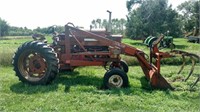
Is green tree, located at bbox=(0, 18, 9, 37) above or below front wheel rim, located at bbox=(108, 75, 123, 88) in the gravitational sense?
above

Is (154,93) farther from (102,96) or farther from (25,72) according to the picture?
(25,72)

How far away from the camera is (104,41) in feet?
24.0

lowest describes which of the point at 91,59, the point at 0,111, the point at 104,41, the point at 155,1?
the point at 0,111

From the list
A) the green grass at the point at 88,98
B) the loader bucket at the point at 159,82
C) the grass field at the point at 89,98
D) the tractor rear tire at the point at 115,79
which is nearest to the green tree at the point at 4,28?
the grass field at the point at 89,98

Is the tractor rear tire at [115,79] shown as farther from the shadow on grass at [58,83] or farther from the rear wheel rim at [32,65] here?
the rear wheel rim at [32,65]

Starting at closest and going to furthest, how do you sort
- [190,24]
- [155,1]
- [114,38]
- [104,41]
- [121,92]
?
1. [121,92]
2. [104,41]
3. [114,38]
4. [155,1]
5. [190,24]

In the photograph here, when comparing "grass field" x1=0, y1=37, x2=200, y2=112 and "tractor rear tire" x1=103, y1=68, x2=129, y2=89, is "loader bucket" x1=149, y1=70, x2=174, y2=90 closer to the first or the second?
"grass field" x1=0, y1=37, x2=200, y2=112

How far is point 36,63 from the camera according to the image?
7.33m

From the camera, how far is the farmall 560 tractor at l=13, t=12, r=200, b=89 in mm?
6780

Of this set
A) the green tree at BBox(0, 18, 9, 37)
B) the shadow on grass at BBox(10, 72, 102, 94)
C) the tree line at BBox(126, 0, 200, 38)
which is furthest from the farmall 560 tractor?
the green tree at BBox(0, 18, 9, 37)

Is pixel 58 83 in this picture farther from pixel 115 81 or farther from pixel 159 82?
pixel 159 82

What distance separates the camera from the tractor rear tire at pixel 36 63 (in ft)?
22.7

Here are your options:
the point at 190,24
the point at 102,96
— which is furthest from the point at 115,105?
the point at 190,24

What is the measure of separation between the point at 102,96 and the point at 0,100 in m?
2.16
